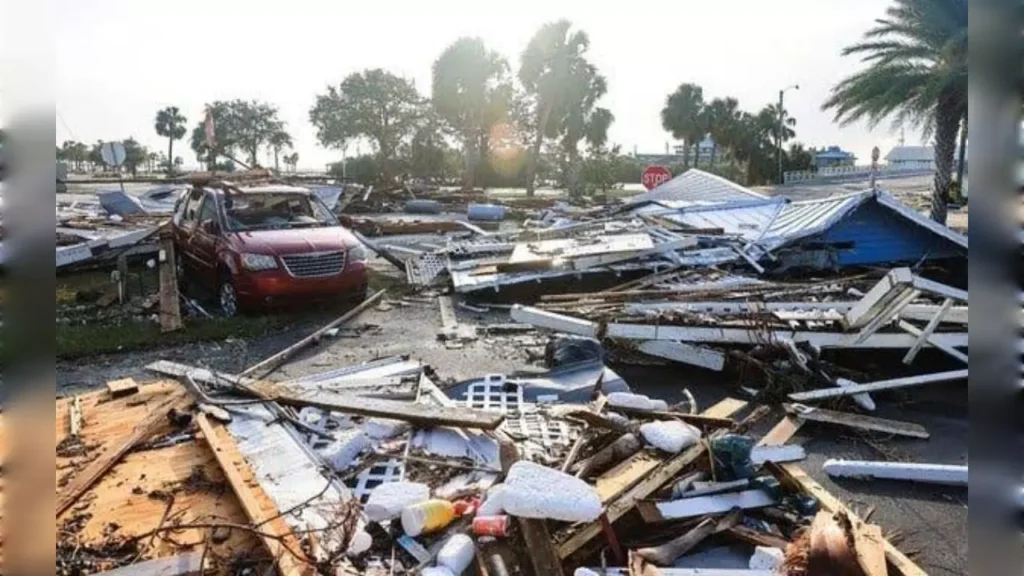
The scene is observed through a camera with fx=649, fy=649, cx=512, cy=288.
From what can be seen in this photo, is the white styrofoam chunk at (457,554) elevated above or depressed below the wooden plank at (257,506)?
below

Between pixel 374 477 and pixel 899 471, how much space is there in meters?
3.99

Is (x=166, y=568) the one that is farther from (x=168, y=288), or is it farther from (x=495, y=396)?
(x=168, y=288)

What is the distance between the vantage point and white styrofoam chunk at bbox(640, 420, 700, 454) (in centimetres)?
468

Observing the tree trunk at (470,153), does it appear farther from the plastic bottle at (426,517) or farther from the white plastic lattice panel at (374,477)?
the plastic bottle at (426,517)

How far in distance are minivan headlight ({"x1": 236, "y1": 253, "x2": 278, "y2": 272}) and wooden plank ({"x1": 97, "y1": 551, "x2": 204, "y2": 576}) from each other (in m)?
6.66

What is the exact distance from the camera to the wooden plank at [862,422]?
587 cm

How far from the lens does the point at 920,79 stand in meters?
16.9

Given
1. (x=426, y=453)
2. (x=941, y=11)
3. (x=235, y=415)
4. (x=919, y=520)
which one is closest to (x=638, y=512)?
(x=426, y=453)

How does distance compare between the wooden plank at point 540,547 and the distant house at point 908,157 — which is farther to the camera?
the distant house at point 908,157

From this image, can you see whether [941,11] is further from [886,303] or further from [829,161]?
[829,161]

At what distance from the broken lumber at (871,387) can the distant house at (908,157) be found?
65780 millimetres

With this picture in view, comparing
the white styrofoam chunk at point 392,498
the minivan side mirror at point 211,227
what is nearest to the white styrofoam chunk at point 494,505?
the white styrofoam chunk at point 392,498

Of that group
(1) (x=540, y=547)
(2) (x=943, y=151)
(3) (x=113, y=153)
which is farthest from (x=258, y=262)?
(2) (x=943, y=151)

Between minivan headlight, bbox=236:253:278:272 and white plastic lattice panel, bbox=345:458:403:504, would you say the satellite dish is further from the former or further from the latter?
white plastic lattice panel, bbox=345:458:403:504
